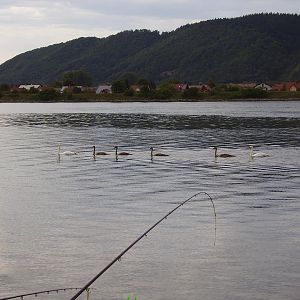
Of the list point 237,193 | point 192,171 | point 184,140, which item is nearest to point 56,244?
point 237,193

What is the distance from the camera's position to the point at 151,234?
1099 inches

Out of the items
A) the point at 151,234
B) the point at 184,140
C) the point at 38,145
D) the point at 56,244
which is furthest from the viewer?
the point at 184,140

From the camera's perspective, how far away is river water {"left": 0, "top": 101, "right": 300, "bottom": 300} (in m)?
21.4

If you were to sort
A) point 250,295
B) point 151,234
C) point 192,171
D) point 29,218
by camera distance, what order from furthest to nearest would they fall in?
1. point 192,171
2. point 29,218
3. point 151,234
4. point 250,295

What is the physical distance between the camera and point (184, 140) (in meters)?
79.7

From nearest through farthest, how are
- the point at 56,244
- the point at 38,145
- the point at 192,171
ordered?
the point at 56,244 < the point at 192,171 < the point at 38,145

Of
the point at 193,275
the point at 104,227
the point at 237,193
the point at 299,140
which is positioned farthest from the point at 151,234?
the point at 299,140

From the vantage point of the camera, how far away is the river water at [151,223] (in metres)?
21.4

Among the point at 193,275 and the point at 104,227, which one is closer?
the point at 193,275

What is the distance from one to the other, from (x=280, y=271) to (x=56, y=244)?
29.8 feet

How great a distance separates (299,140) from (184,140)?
14.2m

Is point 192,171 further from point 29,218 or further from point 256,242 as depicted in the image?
point 256,242

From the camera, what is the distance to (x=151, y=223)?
29.9 m

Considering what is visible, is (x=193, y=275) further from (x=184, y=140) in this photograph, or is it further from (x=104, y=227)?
(x=184, y=140)
